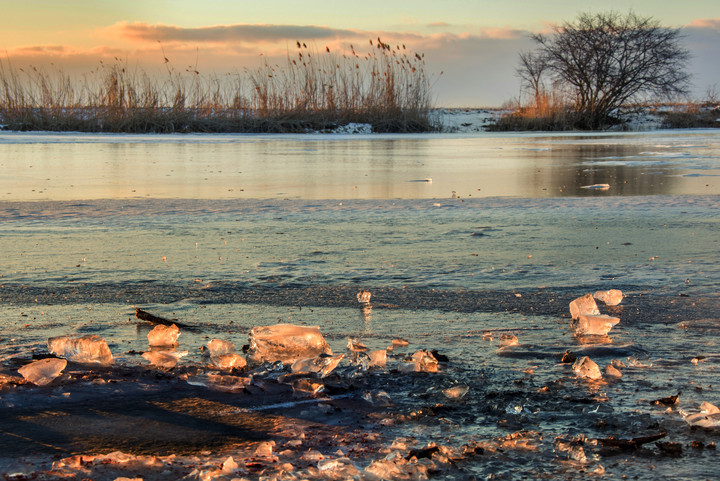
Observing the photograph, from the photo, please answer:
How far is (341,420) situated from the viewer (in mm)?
1798

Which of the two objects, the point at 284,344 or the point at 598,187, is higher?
the point at 598,187

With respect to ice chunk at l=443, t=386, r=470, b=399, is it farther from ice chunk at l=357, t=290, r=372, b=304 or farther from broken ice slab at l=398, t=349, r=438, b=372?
ice chunk at l=357, t=290, r=372, b=304

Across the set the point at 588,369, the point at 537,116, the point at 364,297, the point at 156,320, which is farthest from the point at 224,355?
the point at 537,116

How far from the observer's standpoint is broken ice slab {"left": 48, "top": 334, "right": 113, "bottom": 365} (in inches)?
84.8

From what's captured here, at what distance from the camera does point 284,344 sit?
2209mm

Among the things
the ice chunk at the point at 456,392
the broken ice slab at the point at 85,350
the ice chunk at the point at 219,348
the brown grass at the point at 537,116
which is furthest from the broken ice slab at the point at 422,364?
the brown grass at the point at 537,116

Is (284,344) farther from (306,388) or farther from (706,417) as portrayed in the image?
(706,417)

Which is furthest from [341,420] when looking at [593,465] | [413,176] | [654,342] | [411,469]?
[413,176]


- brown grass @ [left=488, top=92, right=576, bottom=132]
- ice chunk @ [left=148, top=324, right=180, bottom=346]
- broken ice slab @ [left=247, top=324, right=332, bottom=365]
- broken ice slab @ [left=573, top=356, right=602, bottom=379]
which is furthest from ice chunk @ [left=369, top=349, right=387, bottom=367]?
brown grass @ [left=488, top=92, right=576, bottom=132]

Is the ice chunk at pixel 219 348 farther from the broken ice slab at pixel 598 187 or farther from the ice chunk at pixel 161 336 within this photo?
the broken ice slab at pixel 598 187

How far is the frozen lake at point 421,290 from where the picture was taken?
1.72 metres

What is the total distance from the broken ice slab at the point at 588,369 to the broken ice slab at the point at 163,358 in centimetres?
113

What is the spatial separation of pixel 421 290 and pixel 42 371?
5.12 ft

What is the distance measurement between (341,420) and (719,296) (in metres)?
1.88
